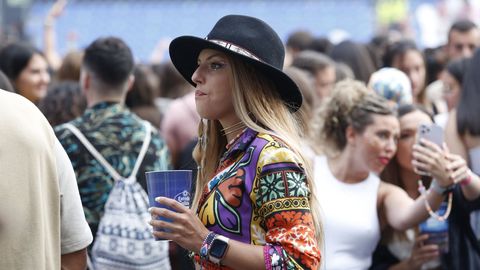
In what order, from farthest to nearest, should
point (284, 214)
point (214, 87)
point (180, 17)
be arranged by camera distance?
point (180, 17) → point (214, 87) → point (284, 214)

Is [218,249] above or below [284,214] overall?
below

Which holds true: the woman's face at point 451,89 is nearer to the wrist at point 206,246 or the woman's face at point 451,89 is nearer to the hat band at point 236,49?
the hat band at point 236,49

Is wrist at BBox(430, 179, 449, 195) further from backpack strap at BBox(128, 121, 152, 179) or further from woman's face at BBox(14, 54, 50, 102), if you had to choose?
woman's face at BBox(14, 54, 50, 102)

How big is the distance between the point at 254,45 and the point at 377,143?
1.86 metres

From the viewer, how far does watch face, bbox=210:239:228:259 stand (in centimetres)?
287

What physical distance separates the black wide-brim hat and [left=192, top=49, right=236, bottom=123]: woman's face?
51 millimetres

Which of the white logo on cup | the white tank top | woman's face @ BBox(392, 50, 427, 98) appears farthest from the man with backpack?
woman's face @ BBox(392, 50, 427, 98)

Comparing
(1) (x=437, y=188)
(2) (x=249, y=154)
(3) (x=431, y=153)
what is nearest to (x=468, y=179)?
(1) (x=437, y=188)

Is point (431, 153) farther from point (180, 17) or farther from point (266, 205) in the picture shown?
point (180, 17)

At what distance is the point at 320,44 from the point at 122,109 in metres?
5.04

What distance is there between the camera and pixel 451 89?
6426 mm

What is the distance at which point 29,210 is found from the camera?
8.78ft

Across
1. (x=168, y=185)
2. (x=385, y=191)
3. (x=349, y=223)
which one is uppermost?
(x=168, y=185)

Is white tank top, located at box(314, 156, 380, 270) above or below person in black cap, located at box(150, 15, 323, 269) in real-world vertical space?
below
